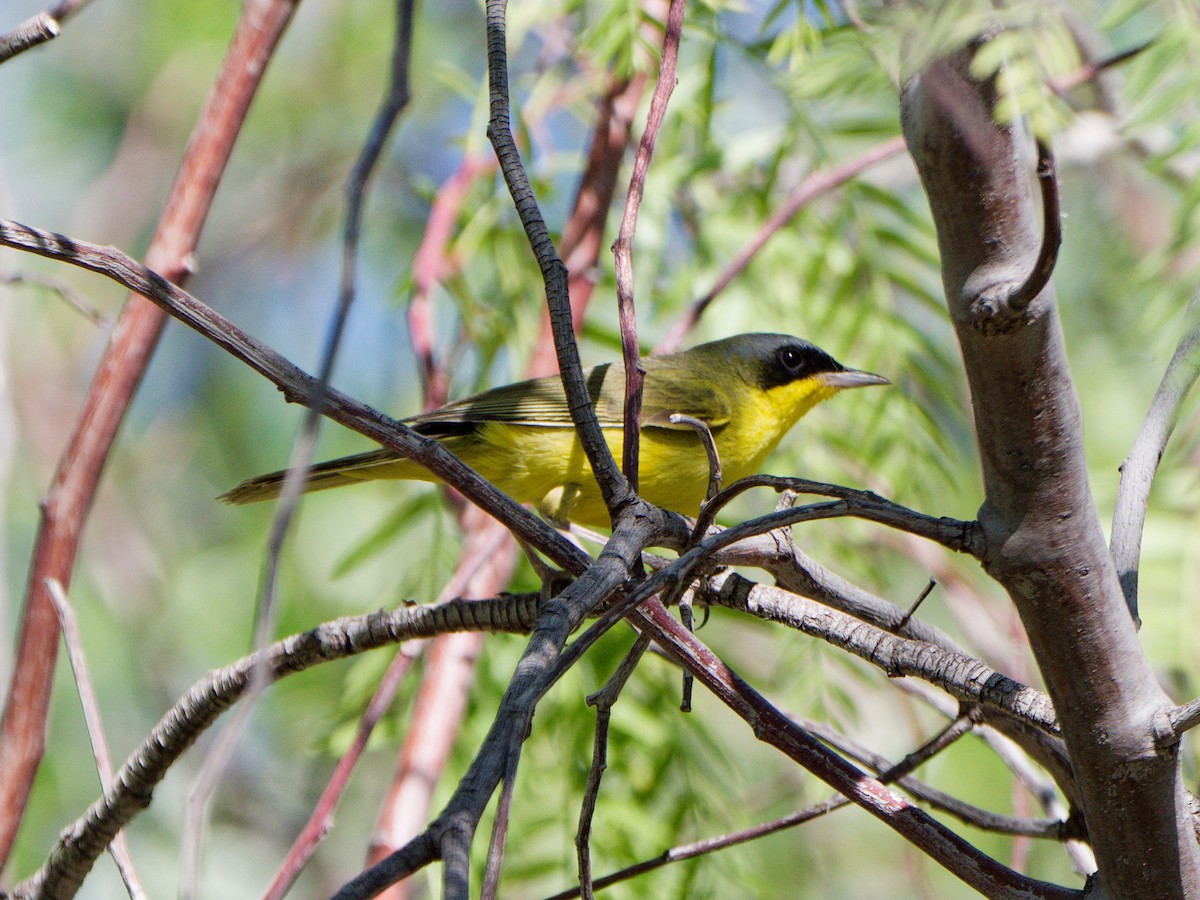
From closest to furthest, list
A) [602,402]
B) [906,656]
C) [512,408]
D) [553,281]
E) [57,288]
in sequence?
[553,281], [906,656], [57,288], [512,408], [602,402]

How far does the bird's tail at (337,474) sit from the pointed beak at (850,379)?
4.78 feet

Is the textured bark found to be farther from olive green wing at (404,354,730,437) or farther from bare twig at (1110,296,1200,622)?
olive green wing at (404,354,730,437)

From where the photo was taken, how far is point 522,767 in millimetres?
3311

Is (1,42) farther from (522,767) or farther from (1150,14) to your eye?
(522,767)

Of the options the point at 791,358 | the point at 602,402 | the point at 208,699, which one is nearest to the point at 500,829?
the point at 208,699

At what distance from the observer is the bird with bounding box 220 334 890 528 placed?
11.7ft

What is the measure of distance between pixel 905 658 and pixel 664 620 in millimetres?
428

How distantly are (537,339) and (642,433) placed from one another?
21.1 inches

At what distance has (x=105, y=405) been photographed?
239 centimetres

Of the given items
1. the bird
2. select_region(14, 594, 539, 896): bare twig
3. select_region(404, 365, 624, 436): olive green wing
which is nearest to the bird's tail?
the bird

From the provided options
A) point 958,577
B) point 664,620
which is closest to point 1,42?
point 664,620

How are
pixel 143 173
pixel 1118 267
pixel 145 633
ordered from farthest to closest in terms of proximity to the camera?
pixel 143 173
pixel 1118 267
pixel 145 633

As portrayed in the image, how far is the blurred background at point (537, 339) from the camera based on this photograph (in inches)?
119

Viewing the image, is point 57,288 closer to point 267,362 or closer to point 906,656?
point 267,362
